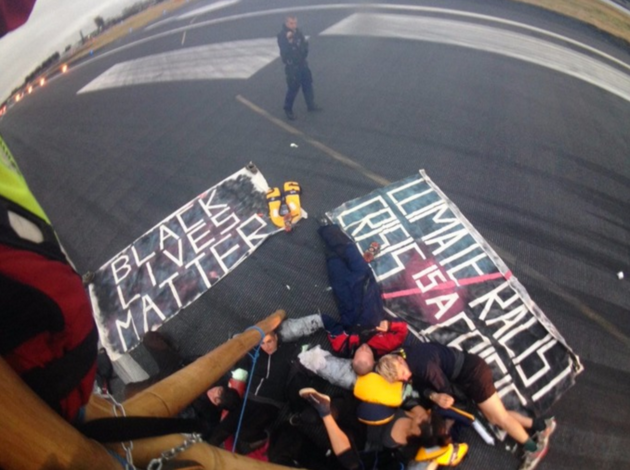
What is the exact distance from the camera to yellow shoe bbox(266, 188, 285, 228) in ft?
14.4

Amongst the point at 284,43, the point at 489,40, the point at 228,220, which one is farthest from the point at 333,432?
the point at 489,40

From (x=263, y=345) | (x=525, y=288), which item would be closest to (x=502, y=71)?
(x=525, y=288)

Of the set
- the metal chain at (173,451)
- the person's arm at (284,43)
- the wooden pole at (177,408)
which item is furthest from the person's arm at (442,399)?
the person's arm at (284,43)

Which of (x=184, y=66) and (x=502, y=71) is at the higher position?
(x=184, y=66)

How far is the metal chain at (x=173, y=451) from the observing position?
1144 millimetres

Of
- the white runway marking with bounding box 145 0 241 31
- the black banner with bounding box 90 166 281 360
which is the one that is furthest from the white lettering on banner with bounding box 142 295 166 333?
the white runway marking with bounding box 145 0 241 31

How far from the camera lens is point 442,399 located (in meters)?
2.99

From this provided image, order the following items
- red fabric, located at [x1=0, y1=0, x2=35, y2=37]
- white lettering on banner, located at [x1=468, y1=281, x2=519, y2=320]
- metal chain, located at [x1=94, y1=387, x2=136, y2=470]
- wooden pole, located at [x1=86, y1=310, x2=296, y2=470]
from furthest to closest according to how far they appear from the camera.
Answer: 1. white lettering on banner, located at [x1=468, y1=281, x2=519, y2=320]
2. red fabric, located at [x1=0, y1=0, x2=35, y2=37]
3. wooden pole, located at [x1=86, y1=310, x2=296, y2=470]
4. metal chain, located at [x1=94, y1=387, x2=136, y2=470]

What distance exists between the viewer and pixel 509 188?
173 inches

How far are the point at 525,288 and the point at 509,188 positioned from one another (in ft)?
4.15

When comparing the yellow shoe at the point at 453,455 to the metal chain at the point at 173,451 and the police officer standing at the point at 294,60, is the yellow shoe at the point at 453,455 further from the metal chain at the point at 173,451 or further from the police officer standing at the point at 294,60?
the police officer standing at the point at 294,60

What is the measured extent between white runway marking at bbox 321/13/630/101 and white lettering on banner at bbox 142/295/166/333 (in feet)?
16.7

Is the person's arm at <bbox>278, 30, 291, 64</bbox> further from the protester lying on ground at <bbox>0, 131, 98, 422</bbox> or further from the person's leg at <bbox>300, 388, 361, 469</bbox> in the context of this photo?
the protester lying on ground at <bbox>0, 131, 98, 422</bbox>

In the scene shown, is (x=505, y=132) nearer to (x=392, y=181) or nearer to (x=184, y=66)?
(x=392, y=181)
